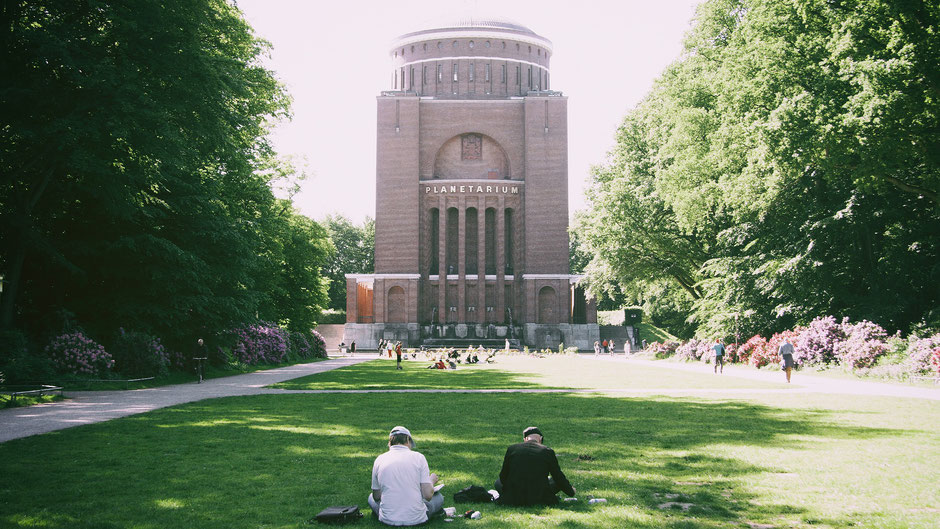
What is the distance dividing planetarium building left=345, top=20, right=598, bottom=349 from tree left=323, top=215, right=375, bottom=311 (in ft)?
83.9

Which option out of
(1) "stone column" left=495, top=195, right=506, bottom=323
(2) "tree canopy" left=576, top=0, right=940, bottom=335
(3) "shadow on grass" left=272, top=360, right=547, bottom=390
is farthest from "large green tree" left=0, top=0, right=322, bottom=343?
(1) "stone column" left=495, top=195, right=506, bottom=323

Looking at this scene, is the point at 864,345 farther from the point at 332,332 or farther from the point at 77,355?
the point at 332,332

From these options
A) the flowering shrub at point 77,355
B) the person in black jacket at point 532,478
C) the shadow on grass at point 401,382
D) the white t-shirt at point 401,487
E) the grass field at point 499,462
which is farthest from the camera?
the shadow on grass at point 401,382

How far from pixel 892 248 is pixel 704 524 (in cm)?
2375

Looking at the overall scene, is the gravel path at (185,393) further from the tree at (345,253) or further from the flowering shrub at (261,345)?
the tree at (345,253)

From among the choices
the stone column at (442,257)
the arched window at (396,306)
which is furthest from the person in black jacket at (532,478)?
the stone column at (442,257)

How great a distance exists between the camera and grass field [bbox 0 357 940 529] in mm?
6453

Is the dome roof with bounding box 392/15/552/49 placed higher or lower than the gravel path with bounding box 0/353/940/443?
higher

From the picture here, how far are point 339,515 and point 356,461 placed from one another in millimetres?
2900

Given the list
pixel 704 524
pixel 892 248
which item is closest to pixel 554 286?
pixel 892 248

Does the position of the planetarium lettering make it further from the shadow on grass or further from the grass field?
the grass field

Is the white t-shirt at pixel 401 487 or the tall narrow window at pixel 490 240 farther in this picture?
the tall narrow window at pixel 490 240

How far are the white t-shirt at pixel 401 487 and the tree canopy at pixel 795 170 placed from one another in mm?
18448

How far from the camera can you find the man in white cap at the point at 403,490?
20.2 feet
